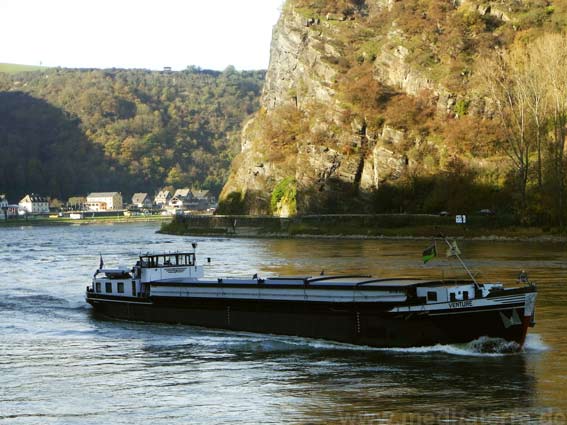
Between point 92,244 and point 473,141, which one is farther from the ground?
point 473,141

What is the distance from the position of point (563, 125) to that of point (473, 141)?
21.2 metres

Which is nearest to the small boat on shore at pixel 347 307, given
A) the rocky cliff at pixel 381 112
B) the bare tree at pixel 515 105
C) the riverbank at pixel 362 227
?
the riverbank at pixel 362 227

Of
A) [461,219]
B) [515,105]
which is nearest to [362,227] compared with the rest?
[461,219]

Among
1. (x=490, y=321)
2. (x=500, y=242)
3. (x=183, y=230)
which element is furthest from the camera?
(x=183, y=230)

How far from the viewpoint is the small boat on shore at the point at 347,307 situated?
33750 millimetres

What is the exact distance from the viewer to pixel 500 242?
325 ft

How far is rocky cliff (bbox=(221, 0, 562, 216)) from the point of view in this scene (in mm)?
123812

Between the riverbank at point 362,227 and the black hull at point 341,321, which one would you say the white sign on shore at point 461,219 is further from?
the black hull at point 341,321

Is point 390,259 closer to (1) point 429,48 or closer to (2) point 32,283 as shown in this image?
(2) point 32,283

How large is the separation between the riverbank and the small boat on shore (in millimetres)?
63698

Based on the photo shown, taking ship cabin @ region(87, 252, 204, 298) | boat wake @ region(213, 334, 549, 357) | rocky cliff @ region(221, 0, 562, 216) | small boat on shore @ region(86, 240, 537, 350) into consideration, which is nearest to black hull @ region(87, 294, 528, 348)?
small boat on shore @ region(86, 240, 537, 350)

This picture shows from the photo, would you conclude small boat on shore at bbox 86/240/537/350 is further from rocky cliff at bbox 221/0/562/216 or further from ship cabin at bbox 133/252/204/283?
rocky cliff at bbox 221/0/562/216

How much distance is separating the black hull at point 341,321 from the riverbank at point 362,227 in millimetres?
63943

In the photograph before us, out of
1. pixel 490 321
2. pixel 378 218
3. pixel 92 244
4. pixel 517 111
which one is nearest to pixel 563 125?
pixel 517 111
